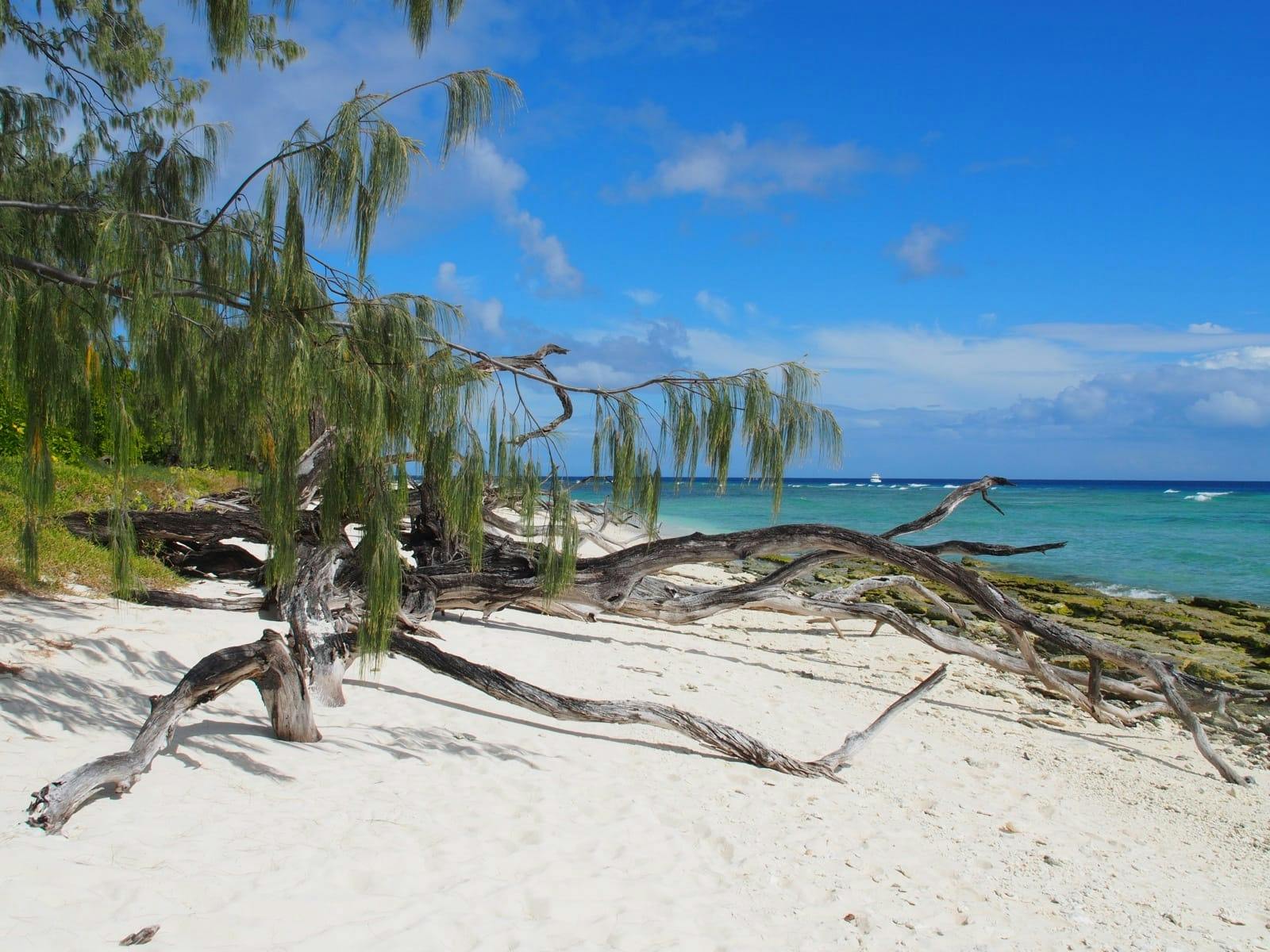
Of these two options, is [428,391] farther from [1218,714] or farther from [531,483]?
[1218,714]

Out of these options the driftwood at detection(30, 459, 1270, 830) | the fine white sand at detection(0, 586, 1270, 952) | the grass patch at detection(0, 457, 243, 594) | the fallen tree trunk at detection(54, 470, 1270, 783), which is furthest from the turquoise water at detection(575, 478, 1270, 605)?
the grass patch at detection(0, 457, 243, 594)

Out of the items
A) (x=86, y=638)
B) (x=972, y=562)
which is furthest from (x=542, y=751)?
(x=972, y=562)

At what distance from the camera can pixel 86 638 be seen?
475 centimetres

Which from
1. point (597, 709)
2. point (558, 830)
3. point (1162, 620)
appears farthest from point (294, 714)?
point (1162, 620)

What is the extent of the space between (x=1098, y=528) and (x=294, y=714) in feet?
96.2

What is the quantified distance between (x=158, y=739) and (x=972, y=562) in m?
16.9

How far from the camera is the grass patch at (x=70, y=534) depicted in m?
5.60

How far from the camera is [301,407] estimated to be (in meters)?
3.01

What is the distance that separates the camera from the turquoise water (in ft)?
51.1

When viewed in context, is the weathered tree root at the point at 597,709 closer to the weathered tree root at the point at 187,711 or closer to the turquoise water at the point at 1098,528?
the weathered tree root at the point at 187,711

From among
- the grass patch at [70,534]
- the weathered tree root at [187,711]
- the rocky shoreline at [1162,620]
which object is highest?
the grass patch at [70,534]

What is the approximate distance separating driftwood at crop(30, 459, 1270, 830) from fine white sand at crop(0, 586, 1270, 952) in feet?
0.56

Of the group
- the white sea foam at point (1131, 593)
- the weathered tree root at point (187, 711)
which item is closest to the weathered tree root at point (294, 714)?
the weathered tree root at point (187, 711)

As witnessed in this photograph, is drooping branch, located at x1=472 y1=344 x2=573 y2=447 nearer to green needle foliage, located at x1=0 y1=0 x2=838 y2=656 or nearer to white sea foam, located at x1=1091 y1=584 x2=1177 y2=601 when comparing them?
green needle foliage, located at x1=0 y1=0 x2=838 y2=656
